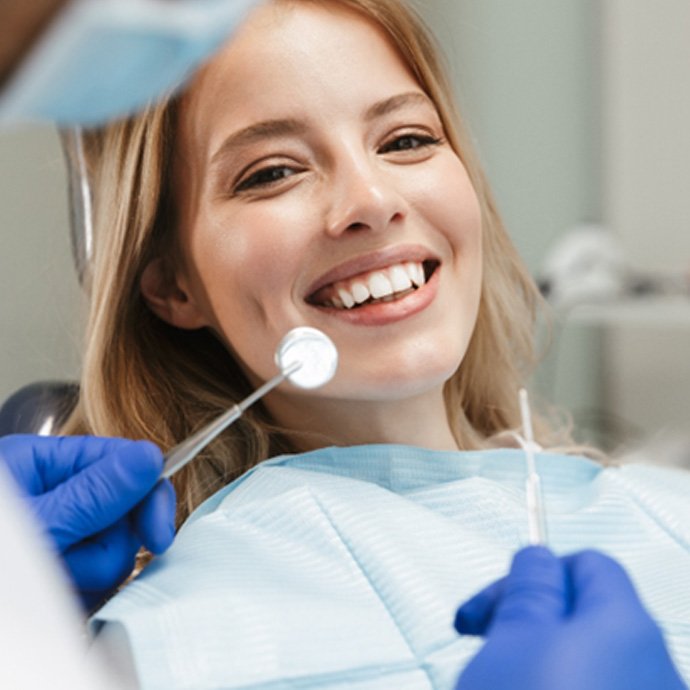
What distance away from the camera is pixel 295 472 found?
112cm

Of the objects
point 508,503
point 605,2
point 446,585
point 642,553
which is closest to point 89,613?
point 446,585

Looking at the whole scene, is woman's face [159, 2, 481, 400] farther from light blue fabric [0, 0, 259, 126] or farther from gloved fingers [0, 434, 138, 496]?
light blue fabric [0, 0, 259, 126]

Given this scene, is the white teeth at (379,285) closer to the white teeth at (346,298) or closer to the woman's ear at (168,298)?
the white teeth at (346,298)

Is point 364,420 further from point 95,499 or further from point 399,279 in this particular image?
point 95,499

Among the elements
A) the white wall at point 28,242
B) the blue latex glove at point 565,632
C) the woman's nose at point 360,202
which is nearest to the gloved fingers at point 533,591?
the blue latex glove at point 565,632

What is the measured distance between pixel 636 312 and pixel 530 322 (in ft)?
4.20

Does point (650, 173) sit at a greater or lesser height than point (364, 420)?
greater

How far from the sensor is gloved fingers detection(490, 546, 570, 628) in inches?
27.8

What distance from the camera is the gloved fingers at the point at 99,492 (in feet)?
2.91

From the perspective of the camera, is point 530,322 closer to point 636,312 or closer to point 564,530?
point 564,530

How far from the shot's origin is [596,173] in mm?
3252

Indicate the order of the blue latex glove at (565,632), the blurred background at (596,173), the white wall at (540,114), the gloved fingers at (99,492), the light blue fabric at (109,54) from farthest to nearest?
the white wall at (540,114) → the blurred background at (596,173) → the gloved fingers at (99,492) → the blue latex glove at (565,632) → the light blue fabric at (109,54)

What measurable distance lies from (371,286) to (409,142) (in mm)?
194

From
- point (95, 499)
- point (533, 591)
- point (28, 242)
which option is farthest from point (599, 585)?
point (28, 242)
